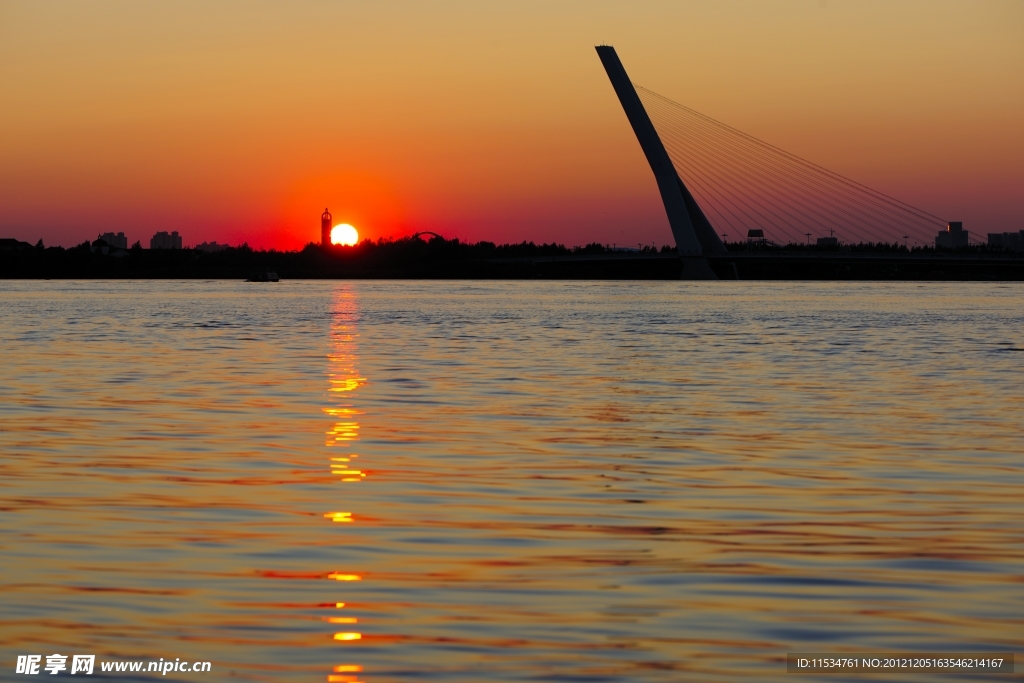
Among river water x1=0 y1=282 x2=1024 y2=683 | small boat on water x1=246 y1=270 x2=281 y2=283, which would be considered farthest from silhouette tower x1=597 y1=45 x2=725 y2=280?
small boat on water x1=246 y1=270 x2=281 y2=283

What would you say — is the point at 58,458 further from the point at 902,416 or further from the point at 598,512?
the point at 902,416

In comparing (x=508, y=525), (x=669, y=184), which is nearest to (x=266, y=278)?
(x=669, y=184)

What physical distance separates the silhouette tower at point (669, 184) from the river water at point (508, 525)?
75.7 m

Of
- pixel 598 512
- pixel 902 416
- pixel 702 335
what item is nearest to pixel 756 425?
pixel 902 416

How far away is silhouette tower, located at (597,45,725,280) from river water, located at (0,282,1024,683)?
75.7 m

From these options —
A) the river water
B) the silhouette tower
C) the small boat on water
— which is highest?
the silhouette tower

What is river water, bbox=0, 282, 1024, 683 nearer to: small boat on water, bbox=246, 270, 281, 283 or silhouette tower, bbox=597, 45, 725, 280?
silhouette tower, bbox=597, 45, 725, 280

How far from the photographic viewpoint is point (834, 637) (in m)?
6.54

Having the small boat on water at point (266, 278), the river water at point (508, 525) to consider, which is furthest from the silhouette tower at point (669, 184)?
the small boat on water at point (266, 278)

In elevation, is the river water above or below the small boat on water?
above

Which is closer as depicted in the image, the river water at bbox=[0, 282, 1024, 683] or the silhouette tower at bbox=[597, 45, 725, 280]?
the river water at bbox=[0, 282, 1024, 683]

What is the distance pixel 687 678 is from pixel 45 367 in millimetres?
23706

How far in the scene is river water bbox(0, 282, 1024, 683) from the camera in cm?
649

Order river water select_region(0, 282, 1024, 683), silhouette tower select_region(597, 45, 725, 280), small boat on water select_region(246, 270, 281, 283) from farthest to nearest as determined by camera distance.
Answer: small boat on water select_region(246, 270, 281, 283) → silhouette tower select_region(597, 45, 725, 280) → river water select_region(0, 282, 1024, 683)
